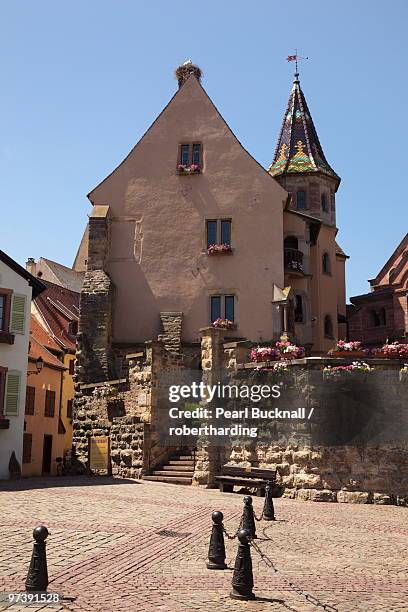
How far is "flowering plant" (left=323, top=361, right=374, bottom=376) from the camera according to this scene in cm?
1853

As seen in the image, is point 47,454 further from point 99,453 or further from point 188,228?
point 188,228

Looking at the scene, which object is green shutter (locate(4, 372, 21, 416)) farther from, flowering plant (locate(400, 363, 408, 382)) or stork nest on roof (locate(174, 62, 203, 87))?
stork nest on roof (locate(174, 62, 203, 87))

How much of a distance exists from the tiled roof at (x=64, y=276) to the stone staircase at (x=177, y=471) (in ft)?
91.1

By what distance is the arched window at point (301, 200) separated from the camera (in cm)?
4117

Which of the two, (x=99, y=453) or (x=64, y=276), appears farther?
(x=64, y=276)

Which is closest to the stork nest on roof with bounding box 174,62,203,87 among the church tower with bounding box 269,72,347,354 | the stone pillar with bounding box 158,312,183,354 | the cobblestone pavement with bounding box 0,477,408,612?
the church tower with bounding box 269,72,347,354

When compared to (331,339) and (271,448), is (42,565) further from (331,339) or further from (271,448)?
(331,339)

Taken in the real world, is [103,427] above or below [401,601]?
above

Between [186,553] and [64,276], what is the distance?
42.0m

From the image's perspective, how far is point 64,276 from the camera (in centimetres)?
5062

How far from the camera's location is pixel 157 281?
31.9 m

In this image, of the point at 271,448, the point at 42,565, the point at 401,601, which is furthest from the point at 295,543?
the point at 271,448

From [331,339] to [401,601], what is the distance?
3070 centimetres

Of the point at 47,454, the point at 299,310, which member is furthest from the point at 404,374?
the point at 47,454
